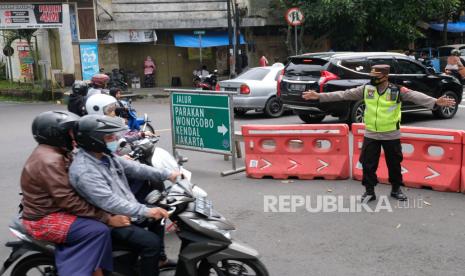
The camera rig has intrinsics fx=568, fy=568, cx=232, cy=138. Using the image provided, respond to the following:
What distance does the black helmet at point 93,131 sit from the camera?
3.64 m

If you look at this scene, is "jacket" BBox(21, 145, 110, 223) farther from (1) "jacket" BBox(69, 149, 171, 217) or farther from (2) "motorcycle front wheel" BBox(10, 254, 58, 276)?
(2) "motorcycle front wheel" BBox(10, 254, 58, 276)

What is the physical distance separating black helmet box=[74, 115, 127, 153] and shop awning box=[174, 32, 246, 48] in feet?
70.5

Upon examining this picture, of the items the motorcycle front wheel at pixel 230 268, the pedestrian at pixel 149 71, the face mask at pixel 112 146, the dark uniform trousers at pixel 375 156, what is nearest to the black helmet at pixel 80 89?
the dark uniform trousers at pixel 375 156

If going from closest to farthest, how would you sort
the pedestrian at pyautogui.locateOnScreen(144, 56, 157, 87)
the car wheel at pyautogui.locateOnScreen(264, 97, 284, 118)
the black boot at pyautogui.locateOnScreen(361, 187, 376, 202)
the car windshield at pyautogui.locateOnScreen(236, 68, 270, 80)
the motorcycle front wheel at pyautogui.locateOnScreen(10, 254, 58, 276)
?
the motorcycle front wheel at pyautogui.locateOnScreen(10, 254, 58, 276)
the black boot at pyautogui.locateOnScreen(361, 187, 376, 202)
the car wheel at pyautogui.locateOnScreen(264, 97, 284, 118)
the car windshield at pyautogui.locateOnScreen(236, 68, 270, 80)
the pedestrian at pyautogui.locateOnScreen(144, 56, 157, 87)

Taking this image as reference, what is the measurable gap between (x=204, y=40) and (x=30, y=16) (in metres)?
7.42

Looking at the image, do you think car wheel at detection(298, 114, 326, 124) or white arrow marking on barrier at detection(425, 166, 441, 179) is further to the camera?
car wheel at detection(298, 114, 326, 124)

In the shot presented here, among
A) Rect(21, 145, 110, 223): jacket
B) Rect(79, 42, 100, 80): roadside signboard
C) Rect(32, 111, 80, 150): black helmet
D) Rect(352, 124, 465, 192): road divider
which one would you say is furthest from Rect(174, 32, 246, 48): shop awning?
Rect(21, 145, 110, 223): jacket

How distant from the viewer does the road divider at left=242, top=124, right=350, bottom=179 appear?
7914mm

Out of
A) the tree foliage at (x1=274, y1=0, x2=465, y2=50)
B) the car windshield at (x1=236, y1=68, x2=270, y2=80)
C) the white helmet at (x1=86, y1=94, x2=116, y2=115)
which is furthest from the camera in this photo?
the tree foliage at (x1=274, y1=0, x2=465, y2=50)

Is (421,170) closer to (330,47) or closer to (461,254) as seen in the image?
(461,254)

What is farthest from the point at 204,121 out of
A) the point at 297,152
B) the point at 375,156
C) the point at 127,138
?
the point at 375,156

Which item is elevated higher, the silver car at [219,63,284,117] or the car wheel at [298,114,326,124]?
the silver car at [219,63,284,117]

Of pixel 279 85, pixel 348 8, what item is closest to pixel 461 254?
pixel 279 85

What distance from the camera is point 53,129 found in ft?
12.1
